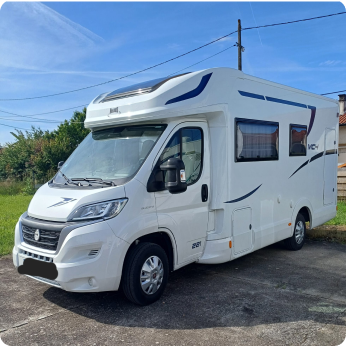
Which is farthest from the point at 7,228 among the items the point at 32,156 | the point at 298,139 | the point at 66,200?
the point at 32,156

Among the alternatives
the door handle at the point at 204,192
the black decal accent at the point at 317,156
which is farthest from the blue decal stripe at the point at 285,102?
the door handle at the point at 204,192

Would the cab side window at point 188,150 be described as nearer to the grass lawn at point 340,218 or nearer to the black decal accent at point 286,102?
the black decal accent at point 286,102

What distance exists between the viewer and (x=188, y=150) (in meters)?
5.17

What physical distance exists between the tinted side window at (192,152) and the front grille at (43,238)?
6.23 feet

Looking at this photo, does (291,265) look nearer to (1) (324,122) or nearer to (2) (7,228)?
(1) (324,122)

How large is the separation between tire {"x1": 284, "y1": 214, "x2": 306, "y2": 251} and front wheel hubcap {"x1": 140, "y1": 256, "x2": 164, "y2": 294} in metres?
3.63

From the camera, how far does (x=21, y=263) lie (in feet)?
15.1

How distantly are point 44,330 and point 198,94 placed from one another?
3.53 meters

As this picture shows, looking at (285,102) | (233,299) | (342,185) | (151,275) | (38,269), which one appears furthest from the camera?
(342,185)

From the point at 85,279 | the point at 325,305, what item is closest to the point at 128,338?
the point at 85,279

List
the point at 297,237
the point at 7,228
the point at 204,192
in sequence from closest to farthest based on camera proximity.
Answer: the point at 204,192
the point at 297,237
the point at 7,228

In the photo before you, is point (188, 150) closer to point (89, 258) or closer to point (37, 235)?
point (89, 258)

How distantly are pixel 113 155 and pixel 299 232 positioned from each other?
14.8 ft

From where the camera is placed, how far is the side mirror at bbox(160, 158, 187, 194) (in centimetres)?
450
